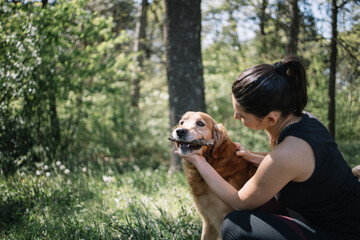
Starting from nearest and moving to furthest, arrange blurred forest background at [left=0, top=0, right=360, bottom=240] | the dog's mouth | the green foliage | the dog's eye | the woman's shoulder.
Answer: the woman's shoulder → the dog's mouth → the dog's eye → blurred forest background at [left=0, top=0, right=360, bottom=240] → the green foliage

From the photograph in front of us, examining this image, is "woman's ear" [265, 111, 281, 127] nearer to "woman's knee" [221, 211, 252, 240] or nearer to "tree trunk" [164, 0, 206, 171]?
→ "woman's knee" [221, 211, 252, 240]

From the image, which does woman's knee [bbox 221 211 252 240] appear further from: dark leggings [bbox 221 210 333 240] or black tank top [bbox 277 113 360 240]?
black tank top [bbox 277 113 360 240]

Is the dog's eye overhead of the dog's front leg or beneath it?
overhead

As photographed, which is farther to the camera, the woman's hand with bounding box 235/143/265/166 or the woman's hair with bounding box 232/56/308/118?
the woman's hand with bounding box 235/143/265/166

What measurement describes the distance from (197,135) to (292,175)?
2.91ft

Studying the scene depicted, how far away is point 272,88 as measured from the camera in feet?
5.55

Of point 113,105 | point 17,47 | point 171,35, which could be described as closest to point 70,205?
point 17,47

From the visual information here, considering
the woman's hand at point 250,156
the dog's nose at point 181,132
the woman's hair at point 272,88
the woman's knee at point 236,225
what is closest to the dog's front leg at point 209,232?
the woman's knee at point 236,225

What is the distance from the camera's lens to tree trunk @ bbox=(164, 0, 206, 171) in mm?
4387

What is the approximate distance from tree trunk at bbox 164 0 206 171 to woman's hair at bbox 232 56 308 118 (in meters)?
2.67

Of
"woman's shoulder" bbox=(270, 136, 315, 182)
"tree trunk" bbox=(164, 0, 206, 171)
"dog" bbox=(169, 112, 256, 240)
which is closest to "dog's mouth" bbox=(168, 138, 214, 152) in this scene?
"dog" bbox=(169, 112, 256, 240)

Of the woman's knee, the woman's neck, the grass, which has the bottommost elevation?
the grass

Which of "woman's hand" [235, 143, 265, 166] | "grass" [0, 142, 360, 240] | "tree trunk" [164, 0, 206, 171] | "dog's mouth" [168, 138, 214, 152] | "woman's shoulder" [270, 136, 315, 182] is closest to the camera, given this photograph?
"woman's shoulder" [270, 136, 315, 182]

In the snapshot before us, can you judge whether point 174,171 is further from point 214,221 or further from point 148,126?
point 148,126
